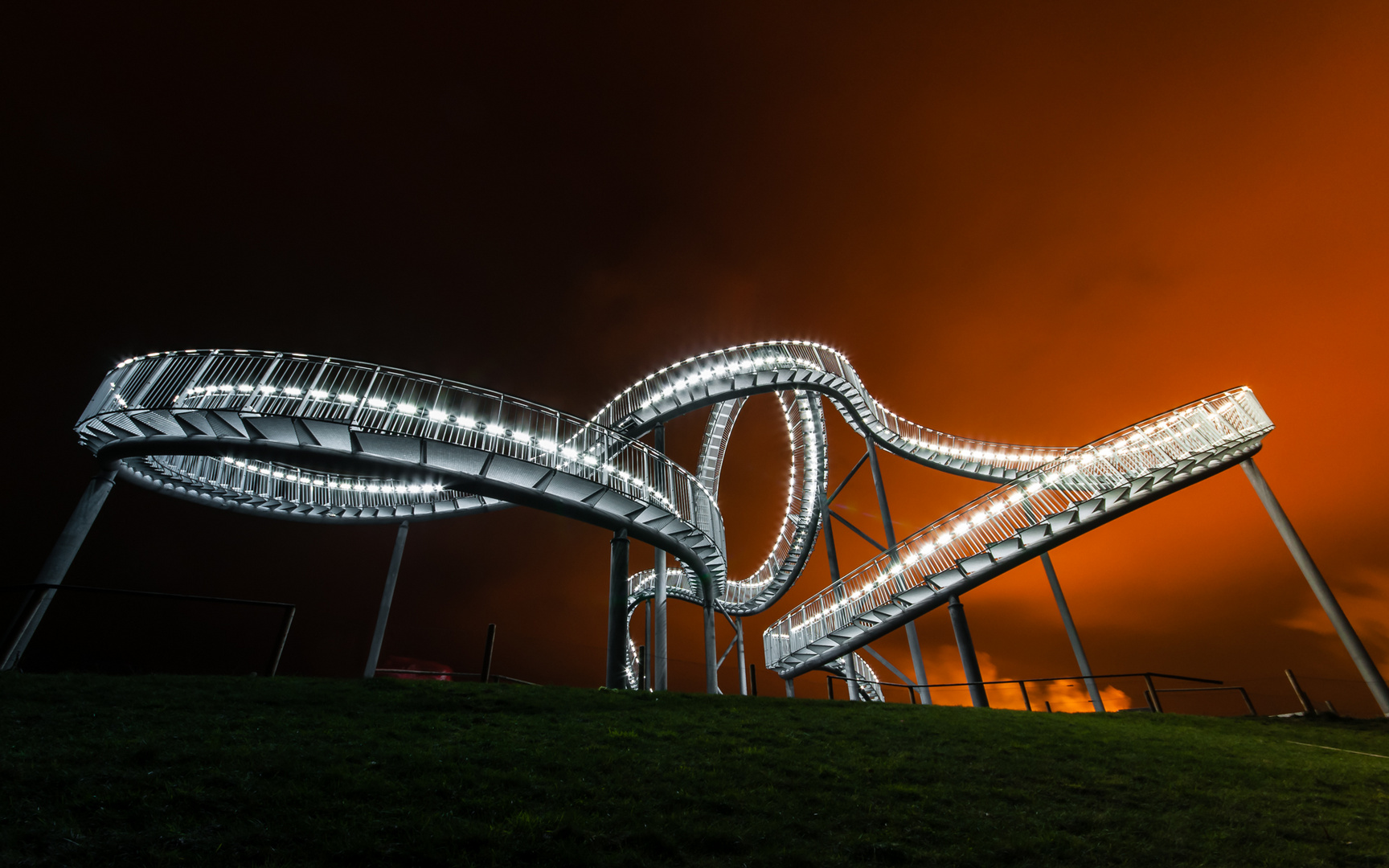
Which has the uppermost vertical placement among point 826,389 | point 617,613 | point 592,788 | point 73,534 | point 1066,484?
point 826,389

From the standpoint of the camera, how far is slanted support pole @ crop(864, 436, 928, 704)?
18719mm

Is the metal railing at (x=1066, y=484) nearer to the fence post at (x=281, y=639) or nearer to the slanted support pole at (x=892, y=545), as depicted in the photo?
the slanted support pole at (x=892, y=545)

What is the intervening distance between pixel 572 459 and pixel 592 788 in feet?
33.1

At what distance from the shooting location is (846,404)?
2394cm

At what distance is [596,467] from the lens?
15.1 meters

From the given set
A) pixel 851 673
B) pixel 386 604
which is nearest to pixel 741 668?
pixel 851 673

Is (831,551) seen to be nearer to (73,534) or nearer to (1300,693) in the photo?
(1300,693)

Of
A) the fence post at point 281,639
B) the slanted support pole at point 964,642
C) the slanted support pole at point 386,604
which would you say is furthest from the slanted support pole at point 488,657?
the slanted support pole at point 964,642

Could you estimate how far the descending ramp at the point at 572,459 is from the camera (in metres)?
13.6

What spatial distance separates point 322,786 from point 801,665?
Answer: 18541 millimetres

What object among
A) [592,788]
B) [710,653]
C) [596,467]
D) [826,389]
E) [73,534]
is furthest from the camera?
[826,389]

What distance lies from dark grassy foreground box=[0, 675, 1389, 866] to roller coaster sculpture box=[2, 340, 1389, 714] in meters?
5.59

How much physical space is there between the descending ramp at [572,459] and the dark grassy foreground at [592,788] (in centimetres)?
604

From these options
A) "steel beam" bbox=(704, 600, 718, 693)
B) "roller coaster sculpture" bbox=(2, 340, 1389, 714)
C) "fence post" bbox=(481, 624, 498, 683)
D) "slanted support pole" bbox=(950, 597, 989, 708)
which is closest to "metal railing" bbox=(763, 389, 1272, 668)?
"roller coaster sculpture" bbox=(2, 340, 1389, 714)
